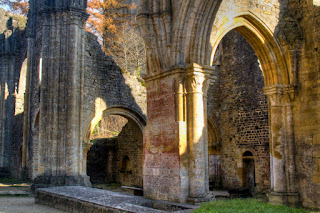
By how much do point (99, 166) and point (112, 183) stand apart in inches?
40.0

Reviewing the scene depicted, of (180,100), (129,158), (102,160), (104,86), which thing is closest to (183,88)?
(180,100)

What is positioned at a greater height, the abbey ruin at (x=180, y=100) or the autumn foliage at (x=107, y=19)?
the autumn foliage at (x=107, y=19)

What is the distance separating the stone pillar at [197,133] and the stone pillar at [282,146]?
2.39 metres

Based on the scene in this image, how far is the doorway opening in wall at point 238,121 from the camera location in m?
13.5

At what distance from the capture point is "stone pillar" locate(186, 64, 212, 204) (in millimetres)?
6500

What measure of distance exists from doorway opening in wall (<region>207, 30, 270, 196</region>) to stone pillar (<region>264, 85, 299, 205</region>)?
4.91 m

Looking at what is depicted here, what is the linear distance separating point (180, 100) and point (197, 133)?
2.23 feet

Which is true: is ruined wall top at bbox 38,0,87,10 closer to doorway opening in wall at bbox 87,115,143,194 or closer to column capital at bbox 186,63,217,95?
doorway opening in wall at bbox 87,115,143,194

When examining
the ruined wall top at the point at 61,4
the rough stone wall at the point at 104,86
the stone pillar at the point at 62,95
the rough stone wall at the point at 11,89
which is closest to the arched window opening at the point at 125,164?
the rough stone wall at the point at 104,86

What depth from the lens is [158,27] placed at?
282 inches

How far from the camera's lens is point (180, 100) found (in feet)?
22.1

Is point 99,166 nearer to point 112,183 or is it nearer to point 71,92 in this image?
point 112,183

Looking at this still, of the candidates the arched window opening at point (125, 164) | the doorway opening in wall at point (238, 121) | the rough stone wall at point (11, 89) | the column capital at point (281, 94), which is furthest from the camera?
the rough stone wall at point (11, 89)

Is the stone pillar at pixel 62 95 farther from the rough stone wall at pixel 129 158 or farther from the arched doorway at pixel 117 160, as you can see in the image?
the arched doorway at pixel 117 160
